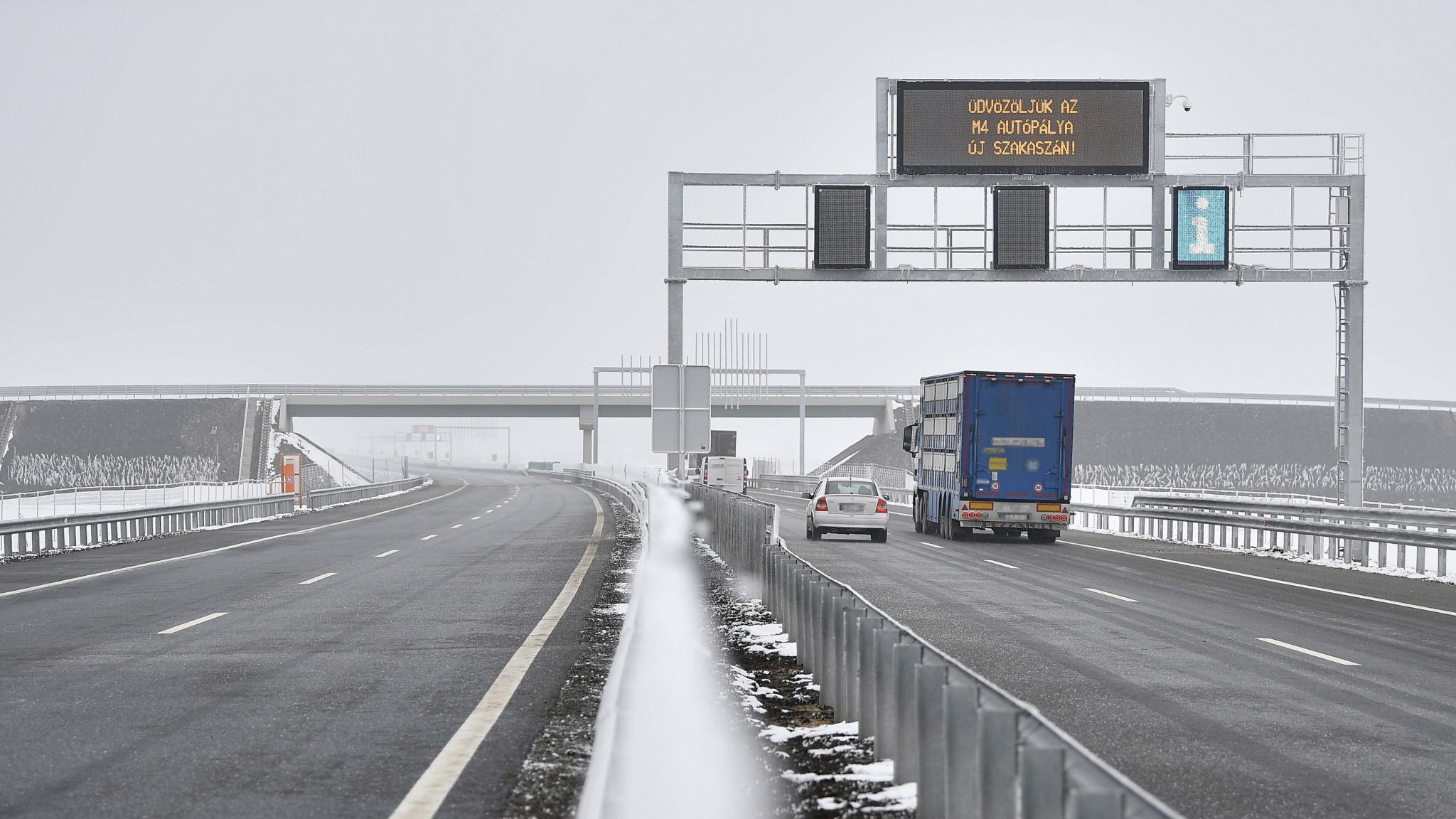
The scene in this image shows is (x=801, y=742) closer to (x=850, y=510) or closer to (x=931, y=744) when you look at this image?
(x=931, y=744)

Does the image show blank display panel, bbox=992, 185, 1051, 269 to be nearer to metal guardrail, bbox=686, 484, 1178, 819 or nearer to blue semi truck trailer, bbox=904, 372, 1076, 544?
→ blue semi truck trailer, bbox=904, 372, 1076, 544

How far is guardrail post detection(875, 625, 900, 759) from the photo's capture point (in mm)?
7570

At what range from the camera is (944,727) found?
592cm

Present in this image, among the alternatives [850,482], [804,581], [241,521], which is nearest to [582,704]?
[804,581]

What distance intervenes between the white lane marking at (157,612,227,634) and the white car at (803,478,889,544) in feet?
60.0

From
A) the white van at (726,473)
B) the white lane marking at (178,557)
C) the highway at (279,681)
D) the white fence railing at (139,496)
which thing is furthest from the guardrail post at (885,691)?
the white van at (726,473)

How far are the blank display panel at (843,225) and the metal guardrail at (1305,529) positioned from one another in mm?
9809

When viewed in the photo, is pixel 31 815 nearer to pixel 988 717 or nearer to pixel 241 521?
pixel 988 717

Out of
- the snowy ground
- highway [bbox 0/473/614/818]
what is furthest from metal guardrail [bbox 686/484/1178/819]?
highway [bbox 0/473/614/818]

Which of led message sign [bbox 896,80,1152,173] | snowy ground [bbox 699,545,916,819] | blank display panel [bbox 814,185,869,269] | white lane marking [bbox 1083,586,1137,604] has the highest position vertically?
led message sign [bbox 896,80,1152,173]

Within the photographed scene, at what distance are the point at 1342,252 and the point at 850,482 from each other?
12.1 m

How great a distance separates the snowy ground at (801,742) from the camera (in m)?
7.10

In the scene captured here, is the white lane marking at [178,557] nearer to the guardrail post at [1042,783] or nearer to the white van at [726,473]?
the guardrail post at [1042,783]

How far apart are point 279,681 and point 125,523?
2600 centimetres
